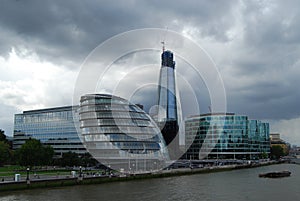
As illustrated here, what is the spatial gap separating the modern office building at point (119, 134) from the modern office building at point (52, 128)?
12.5m

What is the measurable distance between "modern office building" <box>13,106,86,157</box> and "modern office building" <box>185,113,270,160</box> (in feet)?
185

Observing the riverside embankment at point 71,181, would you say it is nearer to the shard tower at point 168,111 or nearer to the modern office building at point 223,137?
the modern office building at point 223,137

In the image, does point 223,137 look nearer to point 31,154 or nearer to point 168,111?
point 168,111

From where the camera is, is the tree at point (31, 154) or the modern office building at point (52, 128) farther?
the modern office building at point (52, 128)

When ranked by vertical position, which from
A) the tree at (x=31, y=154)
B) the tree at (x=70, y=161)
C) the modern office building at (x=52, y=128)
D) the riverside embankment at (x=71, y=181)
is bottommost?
the riverside embankment at (x=71, y=181)

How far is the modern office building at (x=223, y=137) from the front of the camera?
122812 millimetres

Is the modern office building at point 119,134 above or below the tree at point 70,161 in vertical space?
above

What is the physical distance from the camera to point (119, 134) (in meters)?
67.5

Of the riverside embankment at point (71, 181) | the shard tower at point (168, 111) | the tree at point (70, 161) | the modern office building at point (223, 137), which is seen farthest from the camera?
the shard tower at point (168, 111)

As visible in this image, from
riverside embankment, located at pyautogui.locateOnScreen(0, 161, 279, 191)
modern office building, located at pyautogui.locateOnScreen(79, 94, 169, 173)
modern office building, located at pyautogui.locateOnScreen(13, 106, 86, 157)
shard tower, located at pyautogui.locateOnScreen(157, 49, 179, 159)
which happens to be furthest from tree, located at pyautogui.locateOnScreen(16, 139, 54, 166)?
shard tower, located at pyautogui.locateOnScreen(157, 49, 179, 159)

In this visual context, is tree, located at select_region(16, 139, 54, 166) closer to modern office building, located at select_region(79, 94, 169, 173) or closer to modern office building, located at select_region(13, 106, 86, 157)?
modern office building, located at select_region(79, 94, 169, 173)

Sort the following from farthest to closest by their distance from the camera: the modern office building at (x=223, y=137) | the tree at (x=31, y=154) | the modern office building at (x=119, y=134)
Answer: the modern office building at (x=223, y=137)
the modern office building at (x=119, y=134)
the tree at (x=31, y=154)

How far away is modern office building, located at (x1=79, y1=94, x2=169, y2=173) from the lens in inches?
2603

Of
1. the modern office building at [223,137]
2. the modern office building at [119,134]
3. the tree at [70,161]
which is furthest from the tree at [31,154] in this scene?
the modern office building at [223,137]
